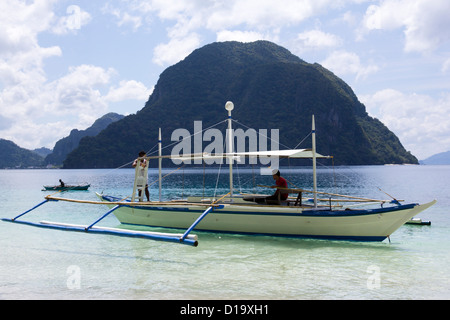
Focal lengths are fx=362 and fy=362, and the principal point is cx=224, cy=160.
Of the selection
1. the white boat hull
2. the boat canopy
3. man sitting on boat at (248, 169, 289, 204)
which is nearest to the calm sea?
the white boat hull

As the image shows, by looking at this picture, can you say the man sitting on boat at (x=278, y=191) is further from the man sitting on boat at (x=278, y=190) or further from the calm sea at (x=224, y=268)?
the calm sea at (x=224, y=268)

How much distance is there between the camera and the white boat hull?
38.3 ft

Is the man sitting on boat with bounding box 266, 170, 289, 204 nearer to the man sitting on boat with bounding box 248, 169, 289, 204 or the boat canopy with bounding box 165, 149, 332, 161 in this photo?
the man sitting on boat with bounding box 248, 169, 289, 204

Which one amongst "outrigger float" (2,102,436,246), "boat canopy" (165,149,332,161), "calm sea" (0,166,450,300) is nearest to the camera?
"calm sea" (0,166,450,300)

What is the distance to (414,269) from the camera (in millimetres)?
9648

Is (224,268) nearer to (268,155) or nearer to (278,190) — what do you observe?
(278,190)

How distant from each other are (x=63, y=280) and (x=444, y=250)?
11923 millimetres

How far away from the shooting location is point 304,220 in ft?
39.9

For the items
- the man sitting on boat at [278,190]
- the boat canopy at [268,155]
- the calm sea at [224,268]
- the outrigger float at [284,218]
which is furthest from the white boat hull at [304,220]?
the boat canopy at [268,155]

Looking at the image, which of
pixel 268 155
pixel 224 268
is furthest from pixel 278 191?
pixel 224 268
